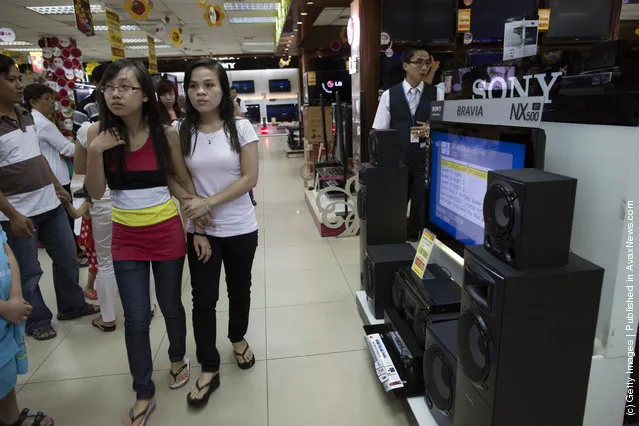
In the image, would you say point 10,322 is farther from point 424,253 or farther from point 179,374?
point 424,253

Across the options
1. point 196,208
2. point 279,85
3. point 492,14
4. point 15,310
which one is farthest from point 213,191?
point 279,85

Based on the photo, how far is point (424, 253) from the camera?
1.99m

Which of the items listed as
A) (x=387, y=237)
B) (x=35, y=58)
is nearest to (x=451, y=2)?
(x=387, y=237)

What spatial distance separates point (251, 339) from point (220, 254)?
0.81 meters

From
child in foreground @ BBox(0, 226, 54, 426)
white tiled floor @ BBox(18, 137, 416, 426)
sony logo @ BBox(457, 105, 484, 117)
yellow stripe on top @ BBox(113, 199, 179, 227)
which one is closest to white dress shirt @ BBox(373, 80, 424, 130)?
white tiled floor @ BBox(18, 137, 416, 426)

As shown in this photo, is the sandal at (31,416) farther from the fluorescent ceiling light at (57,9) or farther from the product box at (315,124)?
the fluorescent ceiling light at (57,9)

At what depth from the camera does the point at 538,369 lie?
1.06m

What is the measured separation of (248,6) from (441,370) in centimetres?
826

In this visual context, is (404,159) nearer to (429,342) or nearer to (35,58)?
(429,342)

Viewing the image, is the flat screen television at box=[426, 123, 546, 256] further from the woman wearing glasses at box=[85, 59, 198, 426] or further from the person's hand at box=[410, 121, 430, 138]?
the person's hand at box=[410, 121, 430, 138]

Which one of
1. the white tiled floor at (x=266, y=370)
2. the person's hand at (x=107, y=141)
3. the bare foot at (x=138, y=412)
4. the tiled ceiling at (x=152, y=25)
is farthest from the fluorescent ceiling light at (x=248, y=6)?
the bare foot at (x=138, y=412)

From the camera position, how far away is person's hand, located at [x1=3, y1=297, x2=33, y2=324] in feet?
4.87

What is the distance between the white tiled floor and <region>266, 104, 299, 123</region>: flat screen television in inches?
673

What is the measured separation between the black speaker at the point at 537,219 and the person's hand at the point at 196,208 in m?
1.16
